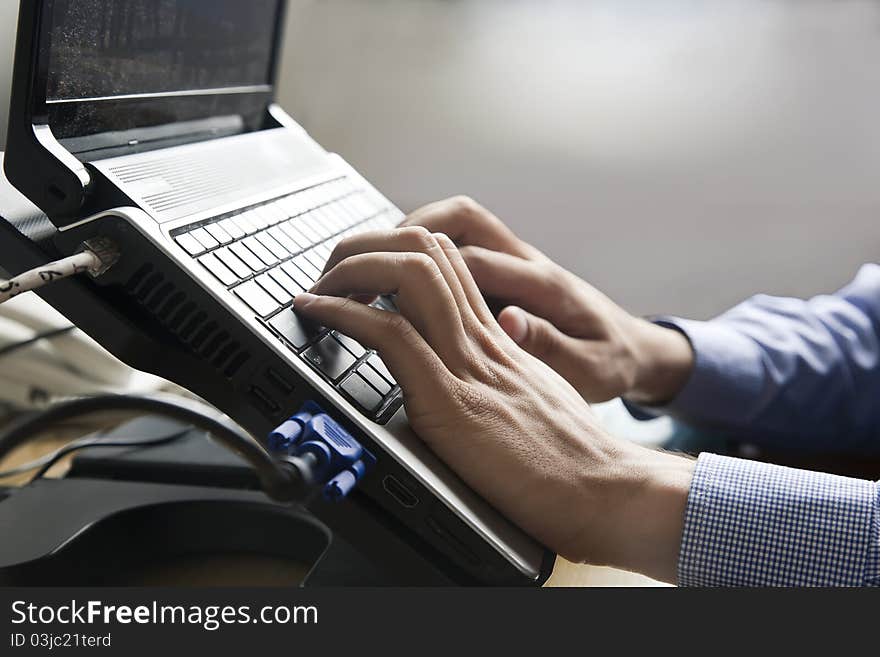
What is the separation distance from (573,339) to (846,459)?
1.04ft

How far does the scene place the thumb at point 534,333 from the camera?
0.56 meters

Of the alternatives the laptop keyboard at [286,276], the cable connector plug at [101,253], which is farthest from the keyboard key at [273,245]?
the cable connector plug at [101,253]

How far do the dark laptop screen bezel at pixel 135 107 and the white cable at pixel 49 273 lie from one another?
0.09 m

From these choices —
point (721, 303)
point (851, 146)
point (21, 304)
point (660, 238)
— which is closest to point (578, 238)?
point (660, 238)

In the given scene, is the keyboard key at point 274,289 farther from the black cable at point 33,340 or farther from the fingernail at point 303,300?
the black cable at point 33,340

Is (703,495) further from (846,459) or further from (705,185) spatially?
(705,185)

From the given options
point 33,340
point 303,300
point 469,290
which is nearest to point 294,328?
point 303,300

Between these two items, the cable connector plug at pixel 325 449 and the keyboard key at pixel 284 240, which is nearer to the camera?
→ the cable connector plug at pixel 325 449

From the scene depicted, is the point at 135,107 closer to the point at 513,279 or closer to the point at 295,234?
the point at 295,234

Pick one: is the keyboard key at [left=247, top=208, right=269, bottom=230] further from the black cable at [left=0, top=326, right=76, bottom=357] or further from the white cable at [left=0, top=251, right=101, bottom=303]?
the black cable at [left=0, top=326, right=76, bottom=357]

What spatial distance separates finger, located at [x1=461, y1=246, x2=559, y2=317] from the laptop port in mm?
265

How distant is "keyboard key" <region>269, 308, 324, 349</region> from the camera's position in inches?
14.4

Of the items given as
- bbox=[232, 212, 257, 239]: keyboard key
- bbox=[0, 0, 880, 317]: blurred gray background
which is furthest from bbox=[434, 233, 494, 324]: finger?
bbox=[0, 0, 880, 317]: blurred gray background

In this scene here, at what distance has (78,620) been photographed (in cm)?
29
